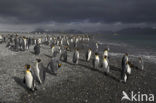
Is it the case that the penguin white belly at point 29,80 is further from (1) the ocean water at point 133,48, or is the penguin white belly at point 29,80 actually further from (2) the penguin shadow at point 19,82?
(1) the ocean water at point 133,48

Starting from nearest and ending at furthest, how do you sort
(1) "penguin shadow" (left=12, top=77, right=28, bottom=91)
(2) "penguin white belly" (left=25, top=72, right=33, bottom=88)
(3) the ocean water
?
(2) "penguin white belly" (left=25, top=72, right=33, bottom=88), (1) "penguin shadow" (left=12, top=77, right=28, bottom=91), (3) the ocean water

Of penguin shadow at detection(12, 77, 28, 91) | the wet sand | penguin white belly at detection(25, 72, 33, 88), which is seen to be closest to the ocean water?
the wet sand

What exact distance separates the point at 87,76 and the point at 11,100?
504cm

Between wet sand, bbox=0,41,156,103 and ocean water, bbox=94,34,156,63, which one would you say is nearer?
wet sand, bbox=0,41,156,103

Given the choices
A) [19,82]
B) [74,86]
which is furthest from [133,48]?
[19,82]

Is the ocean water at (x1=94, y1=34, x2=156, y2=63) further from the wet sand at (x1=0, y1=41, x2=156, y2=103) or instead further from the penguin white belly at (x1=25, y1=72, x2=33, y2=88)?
the penguin white belly at (x1=25, y1=72, x2=33, y2=88)

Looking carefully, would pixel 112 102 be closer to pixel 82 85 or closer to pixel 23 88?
pixel 82 85

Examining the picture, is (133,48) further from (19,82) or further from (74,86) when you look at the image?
(19,82)

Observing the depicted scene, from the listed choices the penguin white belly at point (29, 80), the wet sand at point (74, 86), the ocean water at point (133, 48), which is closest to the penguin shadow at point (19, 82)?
the wet sand at point (74, 86)

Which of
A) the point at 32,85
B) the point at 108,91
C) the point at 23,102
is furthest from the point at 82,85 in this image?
the point at 23,102

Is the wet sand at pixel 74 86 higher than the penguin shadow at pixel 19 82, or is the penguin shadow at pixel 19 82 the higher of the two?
the penguin shadow at pixel 19 82

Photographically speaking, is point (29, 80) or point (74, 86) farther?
point (74, 86)

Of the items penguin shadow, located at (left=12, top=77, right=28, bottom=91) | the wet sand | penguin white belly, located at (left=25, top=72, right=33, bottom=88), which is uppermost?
penguin white belly, located at (left=25, top=72, right=33, bottom=88)

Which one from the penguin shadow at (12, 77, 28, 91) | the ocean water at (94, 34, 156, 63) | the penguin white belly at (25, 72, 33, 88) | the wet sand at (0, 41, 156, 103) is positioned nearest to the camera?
the wet sand at (0, 41, 156, 103)
